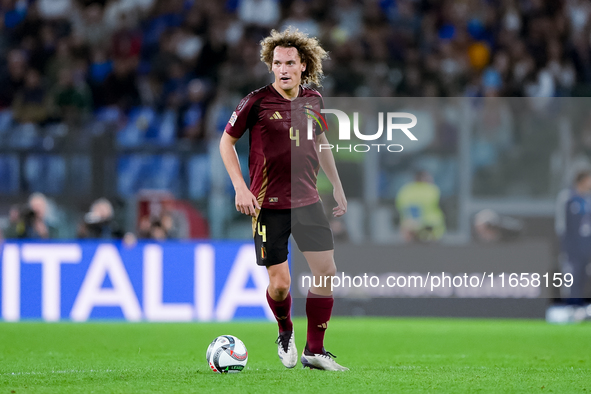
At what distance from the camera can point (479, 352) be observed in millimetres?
6793

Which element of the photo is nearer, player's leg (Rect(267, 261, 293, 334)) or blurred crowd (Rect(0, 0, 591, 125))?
player's leg (Rect(267, 261, 293, 334))

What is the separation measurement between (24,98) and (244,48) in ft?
10.1

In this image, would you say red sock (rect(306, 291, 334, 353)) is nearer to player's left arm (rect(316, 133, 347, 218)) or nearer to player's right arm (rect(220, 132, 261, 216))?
player's left arm (rect(316, 133, 347, 218))

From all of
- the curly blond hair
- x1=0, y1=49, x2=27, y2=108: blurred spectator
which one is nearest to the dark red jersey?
the curly blond hair

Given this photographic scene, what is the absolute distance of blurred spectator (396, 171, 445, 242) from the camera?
9.79 metres

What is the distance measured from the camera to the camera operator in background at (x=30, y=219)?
31.8ft

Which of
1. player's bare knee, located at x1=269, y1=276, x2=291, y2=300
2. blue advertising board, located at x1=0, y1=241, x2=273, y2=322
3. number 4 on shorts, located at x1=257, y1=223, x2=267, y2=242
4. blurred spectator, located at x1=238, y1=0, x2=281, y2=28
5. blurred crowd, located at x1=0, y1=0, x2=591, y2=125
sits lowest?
blue advertising board, located at x1=0, y1=241, x2=273, y2=322

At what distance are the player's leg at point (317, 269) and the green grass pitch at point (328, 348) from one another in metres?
0.14

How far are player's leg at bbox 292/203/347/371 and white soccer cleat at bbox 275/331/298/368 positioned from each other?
0.07 m

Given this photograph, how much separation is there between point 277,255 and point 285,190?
40 cm

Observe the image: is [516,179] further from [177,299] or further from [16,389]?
[16,389]

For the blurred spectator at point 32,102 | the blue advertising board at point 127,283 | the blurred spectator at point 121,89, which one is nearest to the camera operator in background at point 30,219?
the blue advertising board at point 127,283

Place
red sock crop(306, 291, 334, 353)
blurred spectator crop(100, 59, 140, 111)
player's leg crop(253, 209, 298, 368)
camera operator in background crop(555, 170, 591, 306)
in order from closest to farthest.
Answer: player's leg crop(253, 209, 298, 368) → red sock crop(306, 291, 334, 353) → camera operator in background crop(555, 170, 591, 306) → blurred spectator crop(100, 59, 140, 111)

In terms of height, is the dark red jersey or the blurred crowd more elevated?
the blurred crowd
